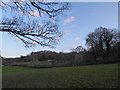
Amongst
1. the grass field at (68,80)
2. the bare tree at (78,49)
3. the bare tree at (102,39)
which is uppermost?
the bare tree at (102,39)

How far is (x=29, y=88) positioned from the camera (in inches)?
347

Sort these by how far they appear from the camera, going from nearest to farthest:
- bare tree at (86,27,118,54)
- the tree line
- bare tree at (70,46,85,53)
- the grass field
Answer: the grass field < the tree line < bare tree at (86,27,118,54) < bare tree at (70,46,85,53)

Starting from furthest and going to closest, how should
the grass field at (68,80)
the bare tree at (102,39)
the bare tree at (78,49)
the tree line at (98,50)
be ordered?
the bare tree at (78,49) → the bare tree at (102,39) → the tree line at (98,50) → the grass field at (68,80)

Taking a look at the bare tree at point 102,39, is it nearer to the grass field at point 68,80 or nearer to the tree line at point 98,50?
the tree line at point 98,50

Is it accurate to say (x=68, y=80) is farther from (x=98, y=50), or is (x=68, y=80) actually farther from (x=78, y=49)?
(x=78, y=49)

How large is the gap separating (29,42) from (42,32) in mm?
1052

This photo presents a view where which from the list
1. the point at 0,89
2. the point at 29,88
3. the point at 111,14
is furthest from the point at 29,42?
the point at 111,14

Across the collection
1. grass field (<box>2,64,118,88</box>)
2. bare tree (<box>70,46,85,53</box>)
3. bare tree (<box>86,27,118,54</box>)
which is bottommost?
grass field (<box>2,64,118,88</box>)

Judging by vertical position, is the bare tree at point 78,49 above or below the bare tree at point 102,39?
below

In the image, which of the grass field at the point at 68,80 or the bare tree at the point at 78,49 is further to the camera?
the bare tree at the point at 78,49

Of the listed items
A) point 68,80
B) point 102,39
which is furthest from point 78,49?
point 68,80

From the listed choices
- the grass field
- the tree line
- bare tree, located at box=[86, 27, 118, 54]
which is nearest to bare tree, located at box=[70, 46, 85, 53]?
the tree line

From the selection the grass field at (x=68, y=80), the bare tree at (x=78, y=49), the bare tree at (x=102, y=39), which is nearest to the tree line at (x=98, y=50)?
the bare tree at (x=102, y=39)

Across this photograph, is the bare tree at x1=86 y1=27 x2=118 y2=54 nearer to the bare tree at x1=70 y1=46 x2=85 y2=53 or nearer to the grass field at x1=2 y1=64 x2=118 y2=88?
the bare tree at x1=70 y1=46 x2=85 y2=53
